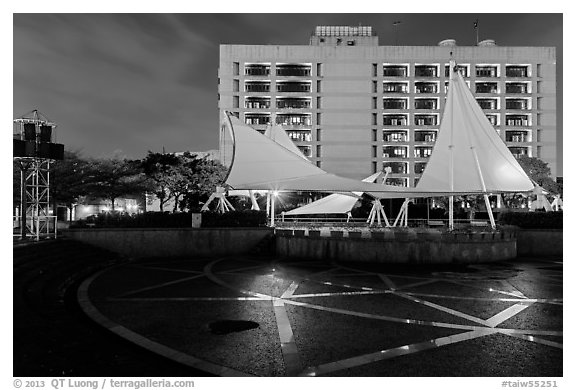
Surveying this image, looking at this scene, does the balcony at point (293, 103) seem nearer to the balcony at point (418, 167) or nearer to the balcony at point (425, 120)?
the balcony at point (425, 120)

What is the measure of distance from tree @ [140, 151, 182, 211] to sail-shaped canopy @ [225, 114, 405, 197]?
15240 mm

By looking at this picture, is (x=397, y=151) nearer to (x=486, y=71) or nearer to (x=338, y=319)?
(x=486, y=71)

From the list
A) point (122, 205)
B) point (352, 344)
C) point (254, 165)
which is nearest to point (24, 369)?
point (352, 344)

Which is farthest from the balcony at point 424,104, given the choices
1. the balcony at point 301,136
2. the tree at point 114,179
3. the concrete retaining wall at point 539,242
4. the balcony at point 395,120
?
the tree at point 114,179

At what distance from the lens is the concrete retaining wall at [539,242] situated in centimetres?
2609

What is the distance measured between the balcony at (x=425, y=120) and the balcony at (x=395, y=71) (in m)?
8.40

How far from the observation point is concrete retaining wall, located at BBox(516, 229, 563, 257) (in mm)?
26094

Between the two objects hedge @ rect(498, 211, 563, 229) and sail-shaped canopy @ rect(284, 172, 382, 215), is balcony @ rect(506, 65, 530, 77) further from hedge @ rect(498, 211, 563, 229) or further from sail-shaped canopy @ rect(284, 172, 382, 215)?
hedge @ rect(498, 211, 563, 229)

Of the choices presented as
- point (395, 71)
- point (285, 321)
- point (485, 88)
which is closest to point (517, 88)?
point (485, 88)

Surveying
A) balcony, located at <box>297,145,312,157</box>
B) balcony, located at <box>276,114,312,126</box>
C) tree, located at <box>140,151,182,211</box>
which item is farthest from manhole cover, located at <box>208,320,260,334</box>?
balcony, located at <box>276,114,312,126</box>

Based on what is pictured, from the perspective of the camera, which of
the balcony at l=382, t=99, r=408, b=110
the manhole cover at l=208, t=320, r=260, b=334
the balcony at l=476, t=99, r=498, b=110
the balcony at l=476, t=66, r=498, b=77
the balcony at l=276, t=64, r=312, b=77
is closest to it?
the manhole cover at l=208, t=320, r=260, b=334

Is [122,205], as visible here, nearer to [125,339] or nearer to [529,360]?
[125,339]

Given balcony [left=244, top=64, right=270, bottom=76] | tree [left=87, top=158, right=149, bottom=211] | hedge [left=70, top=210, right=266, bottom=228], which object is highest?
balcony [left=244, top=64, right=270, bottom=76]

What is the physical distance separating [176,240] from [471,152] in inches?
911
